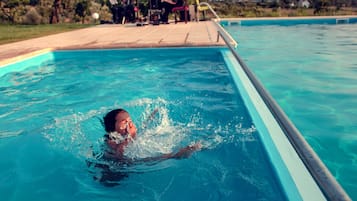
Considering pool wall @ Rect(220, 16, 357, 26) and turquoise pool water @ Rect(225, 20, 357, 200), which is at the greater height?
pool wall @ Rect(220, 16, 357, 26)

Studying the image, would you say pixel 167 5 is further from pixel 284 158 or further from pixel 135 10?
pixel 284 158

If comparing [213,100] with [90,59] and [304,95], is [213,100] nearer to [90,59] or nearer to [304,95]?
[304,95]

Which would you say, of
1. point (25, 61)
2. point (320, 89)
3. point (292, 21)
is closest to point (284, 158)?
point (320, 89)

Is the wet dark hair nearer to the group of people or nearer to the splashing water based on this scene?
the splashing water

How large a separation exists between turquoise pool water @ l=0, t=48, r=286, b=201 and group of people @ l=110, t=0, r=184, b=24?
7.73 metres

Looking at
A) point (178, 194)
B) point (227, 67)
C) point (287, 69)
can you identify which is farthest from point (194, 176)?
point (287, 69)

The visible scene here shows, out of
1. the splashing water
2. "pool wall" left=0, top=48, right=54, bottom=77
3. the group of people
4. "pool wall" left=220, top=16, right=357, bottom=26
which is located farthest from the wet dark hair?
"pool wall" left=220, top=16, right=357, bottom=26

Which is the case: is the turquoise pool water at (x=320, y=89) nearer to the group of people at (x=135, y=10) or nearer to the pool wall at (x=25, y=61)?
the pool wall at (x=25, y=61)

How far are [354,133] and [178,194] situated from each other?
209cm

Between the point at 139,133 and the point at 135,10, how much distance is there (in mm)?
12797

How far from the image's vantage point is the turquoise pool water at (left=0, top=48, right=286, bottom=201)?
3086 millimetres

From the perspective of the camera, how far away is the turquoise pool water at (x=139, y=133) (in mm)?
3086

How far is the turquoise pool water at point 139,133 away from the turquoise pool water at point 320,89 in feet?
2.18

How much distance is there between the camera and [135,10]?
627 inches
